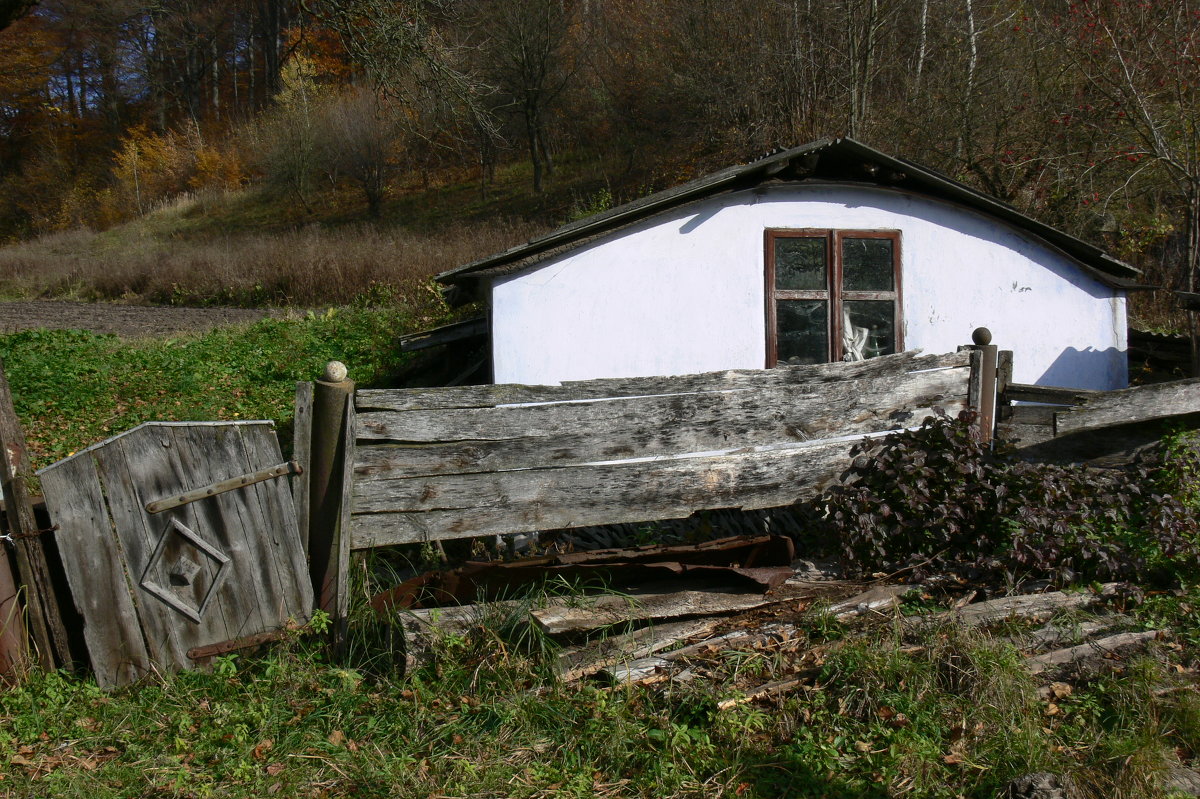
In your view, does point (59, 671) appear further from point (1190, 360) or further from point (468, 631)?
point (1190, 360)

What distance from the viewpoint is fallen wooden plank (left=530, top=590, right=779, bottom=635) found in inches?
177

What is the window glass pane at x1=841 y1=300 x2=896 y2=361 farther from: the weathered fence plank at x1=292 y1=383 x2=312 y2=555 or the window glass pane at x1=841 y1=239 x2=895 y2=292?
the weathered fence plank at x1=292 y1=383 x2=312 y2=555

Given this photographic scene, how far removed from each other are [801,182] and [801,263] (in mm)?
758

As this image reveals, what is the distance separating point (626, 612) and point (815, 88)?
1730cm

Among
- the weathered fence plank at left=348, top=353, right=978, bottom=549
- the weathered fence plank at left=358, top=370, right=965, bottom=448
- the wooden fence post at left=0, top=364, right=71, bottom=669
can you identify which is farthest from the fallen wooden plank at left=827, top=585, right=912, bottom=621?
the wooden fence post at left=0, top=364, right=71, bottom=669

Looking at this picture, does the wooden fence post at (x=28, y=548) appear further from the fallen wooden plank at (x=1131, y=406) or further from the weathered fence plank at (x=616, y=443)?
the fallen wooden plank at (x=1131, y=406)

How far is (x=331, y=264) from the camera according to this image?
20.4m

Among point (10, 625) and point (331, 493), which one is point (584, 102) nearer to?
point (331, 493)

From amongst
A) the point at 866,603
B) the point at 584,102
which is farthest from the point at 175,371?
the point at 584,102

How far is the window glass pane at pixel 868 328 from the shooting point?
27.4ft

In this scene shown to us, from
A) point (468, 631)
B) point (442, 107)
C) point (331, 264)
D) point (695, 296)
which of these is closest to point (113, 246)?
point (331, 264)

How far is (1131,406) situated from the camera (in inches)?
247

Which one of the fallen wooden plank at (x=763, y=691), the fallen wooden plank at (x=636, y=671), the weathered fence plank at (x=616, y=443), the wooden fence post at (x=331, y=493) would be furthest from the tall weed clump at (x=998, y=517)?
the wooden fence post at (x=331, y=493)

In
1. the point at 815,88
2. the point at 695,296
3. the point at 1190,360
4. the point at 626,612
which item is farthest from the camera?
the point at 815,88
